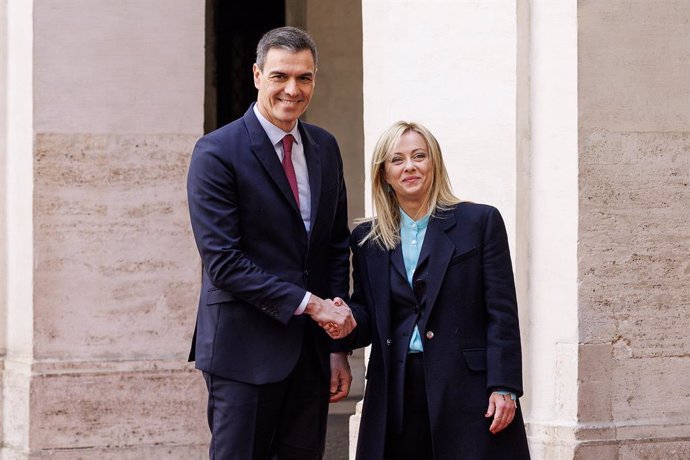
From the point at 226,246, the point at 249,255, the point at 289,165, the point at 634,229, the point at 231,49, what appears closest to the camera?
the point at 226,246

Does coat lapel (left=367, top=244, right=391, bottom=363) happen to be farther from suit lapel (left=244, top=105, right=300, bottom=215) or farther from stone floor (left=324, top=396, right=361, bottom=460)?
stone floor (left=324, top=396, right=361, bottom=460)

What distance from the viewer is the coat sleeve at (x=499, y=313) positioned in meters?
4.05

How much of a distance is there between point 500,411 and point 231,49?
20.9 feet

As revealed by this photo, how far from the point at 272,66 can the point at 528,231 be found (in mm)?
1985

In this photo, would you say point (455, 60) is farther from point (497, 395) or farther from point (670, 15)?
point (497, 395)

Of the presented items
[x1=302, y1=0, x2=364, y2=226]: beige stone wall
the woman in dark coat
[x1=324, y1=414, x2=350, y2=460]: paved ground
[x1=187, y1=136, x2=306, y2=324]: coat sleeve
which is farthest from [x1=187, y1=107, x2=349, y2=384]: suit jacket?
[x1=302, y1=0, x2=364, y2=226]: beige stone wall

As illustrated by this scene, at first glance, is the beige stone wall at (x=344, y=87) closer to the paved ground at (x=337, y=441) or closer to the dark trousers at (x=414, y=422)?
the paved ground at (x=337, y=441)

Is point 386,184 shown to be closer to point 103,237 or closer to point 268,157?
point 268,157

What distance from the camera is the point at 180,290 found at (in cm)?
671

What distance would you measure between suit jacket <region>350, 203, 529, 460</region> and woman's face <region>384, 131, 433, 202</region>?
0.12 m

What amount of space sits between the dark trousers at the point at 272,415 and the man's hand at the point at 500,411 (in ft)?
1.81

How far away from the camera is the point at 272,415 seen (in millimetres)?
4148

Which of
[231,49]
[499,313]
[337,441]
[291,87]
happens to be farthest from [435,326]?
[231,49]

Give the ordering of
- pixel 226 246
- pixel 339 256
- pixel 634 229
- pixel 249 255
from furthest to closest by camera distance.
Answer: pixel 634 229 < pixel 339 256 < pixel 249 255 < pixel 226 246
